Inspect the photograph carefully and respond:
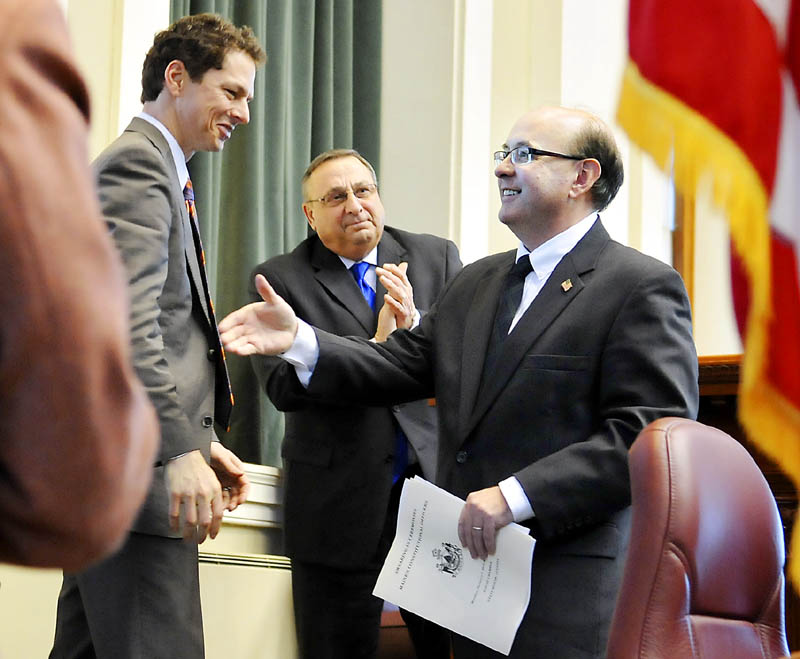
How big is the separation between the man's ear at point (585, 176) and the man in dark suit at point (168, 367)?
83 centimetres

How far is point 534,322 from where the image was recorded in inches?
107

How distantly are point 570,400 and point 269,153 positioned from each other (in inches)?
88.8

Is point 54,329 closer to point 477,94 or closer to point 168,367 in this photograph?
point 168,367

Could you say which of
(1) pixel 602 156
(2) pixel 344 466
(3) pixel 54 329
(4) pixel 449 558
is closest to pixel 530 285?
(1) pixel 602 156

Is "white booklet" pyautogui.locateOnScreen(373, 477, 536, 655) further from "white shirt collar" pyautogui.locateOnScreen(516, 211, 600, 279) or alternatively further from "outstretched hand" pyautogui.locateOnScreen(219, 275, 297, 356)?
"white shirt collar" pyautogui.locateOnScreen(516, 211, 600, 279)

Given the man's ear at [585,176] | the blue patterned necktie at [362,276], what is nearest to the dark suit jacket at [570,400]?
the man's ear at [585,176]

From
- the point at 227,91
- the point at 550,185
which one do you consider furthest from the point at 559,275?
the point at 227,91

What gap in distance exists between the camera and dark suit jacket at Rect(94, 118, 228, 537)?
8.14 ft

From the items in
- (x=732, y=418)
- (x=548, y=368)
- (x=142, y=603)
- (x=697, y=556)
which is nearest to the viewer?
(x=697, y=556)

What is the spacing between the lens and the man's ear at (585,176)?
9.76 ft

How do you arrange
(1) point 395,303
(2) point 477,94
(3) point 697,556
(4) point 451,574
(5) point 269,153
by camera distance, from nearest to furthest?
(3) point 697,556 < (4) point 451,574 < (1) point 395,303 < (5) point 269,153 < (2) point 477,94

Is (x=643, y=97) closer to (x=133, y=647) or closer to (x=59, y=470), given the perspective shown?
(x=59, y=470)

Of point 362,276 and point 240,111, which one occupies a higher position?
point 240,111

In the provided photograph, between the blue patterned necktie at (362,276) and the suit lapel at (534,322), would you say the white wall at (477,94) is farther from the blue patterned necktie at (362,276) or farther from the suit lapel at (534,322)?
the suit lapel at (534,322)
